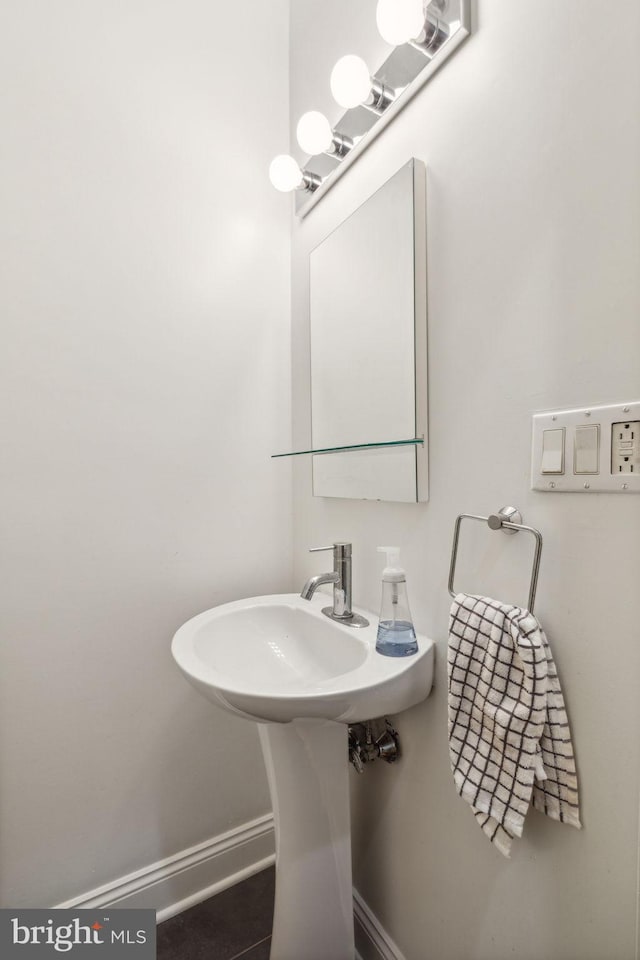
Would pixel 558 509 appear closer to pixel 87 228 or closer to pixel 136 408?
pixel 136 408

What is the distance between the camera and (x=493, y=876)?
0.75 meters

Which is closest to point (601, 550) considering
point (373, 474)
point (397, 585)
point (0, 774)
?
point (397, 585)

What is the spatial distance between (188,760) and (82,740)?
0.29 metres

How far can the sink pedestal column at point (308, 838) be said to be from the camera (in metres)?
0.94

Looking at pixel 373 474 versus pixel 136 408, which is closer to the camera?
pixel 373 474

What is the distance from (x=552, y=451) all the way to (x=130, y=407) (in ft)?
3.11

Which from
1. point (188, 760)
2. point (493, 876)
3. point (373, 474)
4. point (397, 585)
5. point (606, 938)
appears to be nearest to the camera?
point (606, 938)

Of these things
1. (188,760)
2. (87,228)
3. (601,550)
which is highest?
(87,228)

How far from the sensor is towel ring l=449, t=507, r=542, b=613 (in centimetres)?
65

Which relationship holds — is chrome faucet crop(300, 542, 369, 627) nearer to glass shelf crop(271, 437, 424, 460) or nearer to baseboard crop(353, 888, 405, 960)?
glass shelf crop(271, 437, 424, 460)

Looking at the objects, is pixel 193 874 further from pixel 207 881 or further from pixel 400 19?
pixel 400 19

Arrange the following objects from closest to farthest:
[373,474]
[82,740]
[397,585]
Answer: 1. [397,585]
2. [373,474]
3. [82,740]

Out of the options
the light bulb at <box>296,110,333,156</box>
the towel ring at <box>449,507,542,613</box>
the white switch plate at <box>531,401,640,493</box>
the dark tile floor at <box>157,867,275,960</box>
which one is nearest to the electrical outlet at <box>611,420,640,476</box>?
the white switch plate at <box>531,401,640,493</box>

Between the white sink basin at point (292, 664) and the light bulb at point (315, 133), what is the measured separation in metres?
1.07
